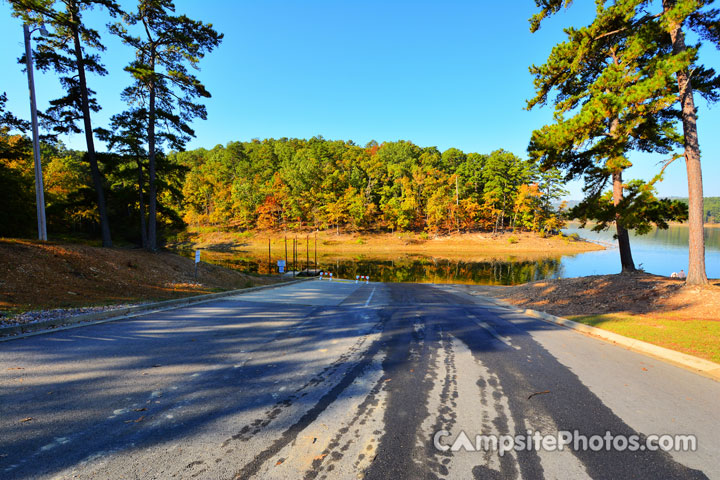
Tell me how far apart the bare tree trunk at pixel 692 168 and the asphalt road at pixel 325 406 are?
7.55 m

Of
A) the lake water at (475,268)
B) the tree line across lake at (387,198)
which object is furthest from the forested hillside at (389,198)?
the lake water at (475,268)

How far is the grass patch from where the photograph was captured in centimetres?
548

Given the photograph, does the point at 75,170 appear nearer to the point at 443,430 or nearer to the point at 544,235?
the point at 443,430

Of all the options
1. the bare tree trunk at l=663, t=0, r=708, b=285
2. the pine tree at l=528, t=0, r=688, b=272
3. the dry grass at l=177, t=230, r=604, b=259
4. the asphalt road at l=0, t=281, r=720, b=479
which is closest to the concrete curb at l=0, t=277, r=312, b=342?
the asphalt road at l=0, t=281, r=720, b=479

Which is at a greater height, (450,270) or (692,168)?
(692,168)

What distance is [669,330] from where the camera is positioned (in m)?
6.61

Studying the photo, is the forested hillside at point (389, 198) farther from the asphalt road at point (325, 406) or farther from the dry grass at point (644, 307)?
the asphalt road at point (325, 406)

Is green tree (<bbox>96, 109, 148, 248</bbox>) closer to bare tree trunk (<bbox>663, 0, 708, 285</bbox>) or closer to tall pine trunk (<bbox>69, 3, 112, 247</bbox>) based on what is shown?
tall pine trunk (<bbox>69, 3, 112, 247</bbox>)

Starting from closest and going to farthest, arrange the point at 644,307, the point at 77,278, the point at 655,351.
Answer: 1. the point at 655,351
2. the point at 644,307
3. the point at 77,278

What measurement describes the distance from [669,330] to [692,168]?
24.0ft

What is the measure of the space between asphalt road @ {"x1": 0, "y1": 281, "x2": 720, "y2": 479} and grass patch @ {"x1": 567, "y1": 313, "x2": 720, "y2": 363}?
0.94 m

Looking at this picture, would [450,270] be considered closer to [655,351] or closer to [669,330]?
[669,330]

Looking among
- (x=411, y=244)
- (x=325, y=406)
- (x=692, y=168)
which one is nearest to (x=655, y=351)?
(x=325, y=406)

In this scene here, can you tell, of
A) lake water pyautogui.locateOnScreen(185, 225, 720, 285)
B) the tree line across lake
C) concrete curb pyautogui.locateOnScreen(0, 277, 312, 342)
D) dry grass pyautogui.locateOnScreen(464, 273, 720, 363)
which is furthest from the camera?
the tree line across lake
